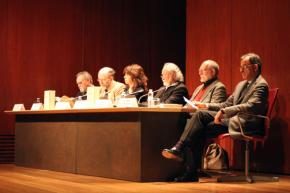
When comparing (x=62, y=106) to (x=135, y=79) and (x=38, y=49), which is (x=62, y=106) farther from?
(x=38, y=49)

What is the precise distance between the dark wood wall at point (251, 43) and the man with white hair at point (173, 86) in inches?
34.8

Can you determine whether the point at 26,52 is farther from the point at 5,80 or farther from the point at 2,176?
the point at 2,176

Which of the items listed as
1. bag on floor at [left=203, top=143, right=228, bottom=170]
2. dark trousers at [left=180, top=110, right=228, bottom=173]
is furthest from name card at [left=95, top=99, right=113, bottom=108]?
bag on floor at [left=203, top=143, right=228, bottom=170]

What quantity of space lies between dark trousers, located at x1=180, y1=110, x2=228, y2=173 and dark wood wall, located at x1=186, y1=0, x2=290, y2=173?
0.84 meters

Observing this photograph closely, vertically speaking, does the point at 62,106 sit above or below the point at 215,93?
below

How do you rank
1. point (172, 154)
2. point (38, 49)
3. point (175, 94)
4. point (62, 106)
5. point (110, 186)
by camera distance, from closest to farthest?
point (110, 186) < point (172, 154) < point (175, 94) < point (62, 106) < point (38, 49)

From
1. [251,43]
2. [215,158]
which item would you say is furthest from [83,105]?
[251,43]

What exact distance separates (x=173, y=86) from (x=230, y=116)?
2.78 ft

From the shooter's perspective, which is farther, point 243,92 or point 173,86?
point 173,86

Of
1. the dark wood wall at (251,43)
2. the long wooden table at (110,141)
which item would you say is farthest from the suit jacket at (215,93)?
the dark wood wall at (251,43)

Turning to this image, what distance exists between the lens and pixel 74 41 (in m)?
8.24

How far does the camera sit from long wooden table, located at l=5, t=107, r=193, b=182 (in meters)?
4.75

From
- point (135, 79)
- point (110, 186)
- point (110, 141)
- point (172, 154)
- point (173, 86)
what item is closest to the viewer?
point (110, 186)

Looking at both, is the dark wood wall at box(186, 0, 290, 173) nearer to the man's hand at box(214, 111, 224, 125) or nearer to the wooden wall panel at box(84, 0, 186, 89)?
the man's hand at box(214, 111, 224, 125)
